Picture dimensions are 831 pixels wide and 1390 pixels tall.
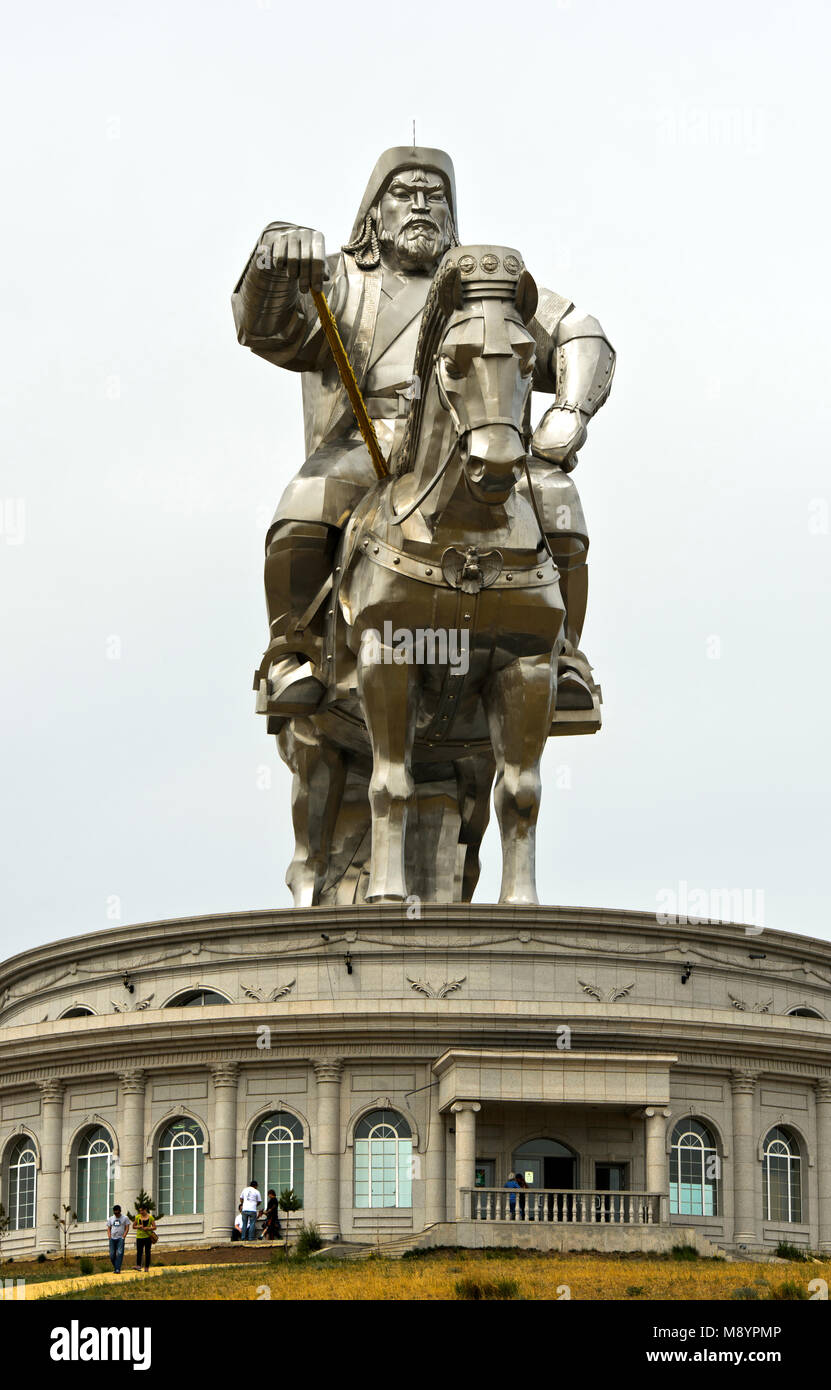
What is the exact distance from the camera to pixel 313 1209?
27984 mm

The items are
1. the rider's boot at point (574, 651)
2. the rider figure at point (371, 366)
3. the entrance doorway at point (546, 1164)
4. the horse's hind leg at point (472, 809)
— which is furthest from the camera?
the horse's hind leg at point (472, 809)

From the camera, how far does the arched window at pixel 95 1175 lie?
2961 cm

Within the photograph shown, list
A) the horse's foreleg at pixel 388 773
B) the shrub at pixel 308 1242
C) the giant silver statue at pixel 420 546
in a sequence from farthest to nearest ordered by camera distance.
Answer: the horse's foreleg at pixel 388 773, the giant silver statue at pixel 420 546, the shrub at pixel 308 1242

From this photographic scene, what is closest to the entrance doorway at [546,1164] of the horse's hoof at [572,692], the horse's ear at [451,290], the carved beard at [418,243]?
the horse's hoof at [572,692]

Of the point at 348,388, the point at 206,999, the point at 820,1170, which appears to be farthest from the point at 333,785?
the point at 820,1170

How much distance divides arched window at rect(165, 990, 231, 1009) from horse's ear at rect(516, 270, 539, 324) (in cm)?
973

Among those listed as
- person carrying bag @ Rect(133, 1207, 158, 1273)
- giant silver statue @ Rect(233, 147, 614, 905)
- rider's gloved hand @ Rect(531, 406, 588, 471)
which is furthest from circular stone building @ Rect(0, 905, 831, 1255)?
rider's gloved hand @ Rect(531, 406, 588, 471)

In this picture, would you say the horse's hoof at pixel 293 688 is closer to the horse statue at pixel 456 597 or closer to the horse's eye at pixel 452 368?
the horse statue at pixel 456 597

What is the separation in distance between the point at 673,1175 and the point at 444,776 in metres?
6.91

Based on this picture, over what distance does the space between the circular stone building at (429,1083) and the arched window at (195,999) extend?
0.11 feet

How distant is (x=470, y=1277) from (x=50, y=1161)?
10616 mm

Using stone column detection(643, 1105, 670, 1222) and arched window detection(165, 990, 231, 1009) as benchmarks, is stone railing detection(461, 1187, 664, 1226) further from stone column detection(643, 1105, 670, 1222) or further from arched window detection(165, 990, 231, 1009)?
arched window detection(165, 990, 231, 1009)

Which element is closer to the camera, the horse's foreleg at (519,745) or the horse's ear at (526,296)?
the horse's ear at (526,296)
